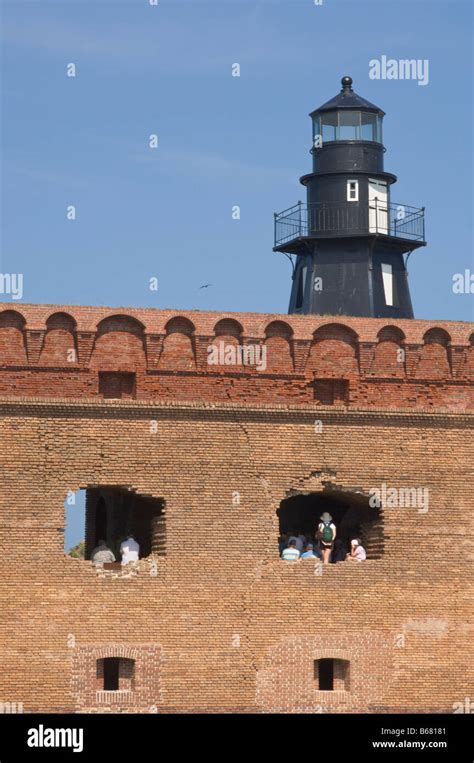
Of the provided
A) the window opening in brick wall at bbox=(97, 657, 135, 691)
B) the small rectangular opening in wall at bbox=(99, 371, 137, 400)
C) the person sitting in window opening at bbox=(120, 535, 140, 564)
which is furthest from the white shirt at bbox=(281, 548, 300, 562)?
the small rectangular opening in wall at bbox=(99, 371, 137, 400)

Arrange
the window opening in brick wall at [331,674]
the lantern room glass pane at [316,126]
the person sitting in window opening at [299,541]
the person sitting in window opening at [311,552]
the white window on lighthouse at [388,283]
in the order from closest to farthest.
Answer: the window opening in brick wall at [331,674], the person sitting in window opening at [311,552], the person sitting in window opening at [299,541], the lantern room glass pane at [316,126], the white window on lighthouse at [388,283]

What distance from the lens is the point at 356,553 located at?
97.2 ft

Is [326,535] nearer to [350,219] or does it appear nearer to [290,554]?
[290,554]

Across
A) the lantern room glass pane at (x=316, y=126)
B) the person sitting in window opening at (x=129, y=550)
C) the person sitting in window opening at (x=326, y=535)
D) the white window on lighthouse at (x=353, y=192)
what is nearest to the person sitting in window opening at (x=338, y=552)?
the person sitting in window opening at (x=326, y=535)

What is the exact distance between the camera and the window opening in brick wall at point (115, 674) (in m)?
28.2

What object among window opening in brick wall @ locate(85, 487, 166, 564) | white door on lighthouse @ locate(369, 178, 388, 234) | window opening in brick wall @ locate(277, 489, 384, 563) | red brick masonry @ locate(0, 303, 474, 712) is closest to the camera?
red brick masonry @ locate(0, 303, 474, 712)

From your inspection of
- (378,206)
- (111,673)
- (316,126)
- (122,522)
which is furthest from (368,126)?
(111,673)

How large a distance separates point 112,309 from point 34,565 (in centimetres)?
405

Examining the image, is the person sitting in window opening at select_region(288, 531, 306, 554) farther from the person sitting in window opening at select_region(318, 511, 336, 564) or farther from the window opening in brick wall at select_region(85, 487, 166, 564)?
the window opening in brick wall at select_region(85, 487, 166, 564)

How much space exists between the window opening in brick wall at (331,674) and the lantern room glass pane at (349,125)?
543 inches

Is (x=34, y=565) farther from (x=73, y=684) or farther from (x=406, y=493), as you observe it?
(x=406, y=493)

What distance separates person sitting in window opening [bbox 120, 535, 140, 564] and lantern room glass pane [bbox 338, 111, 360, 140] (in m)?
13.2

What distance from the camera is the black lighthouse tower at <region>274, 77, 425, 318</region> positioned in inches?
1550

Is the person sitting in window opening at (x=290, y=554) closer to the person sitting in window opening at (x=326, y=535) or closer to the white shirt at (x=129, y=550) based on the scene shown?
the person sitting in window opening at (x=326, y=535)
